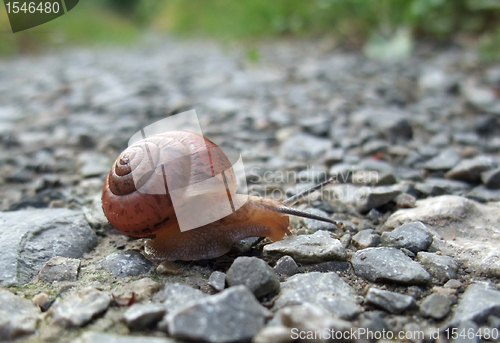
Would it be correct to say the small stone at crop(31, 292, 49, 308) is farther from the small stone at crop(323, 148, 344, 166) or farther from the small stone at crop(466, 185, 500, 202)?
the small stone at crop(466, 185, 500, 202)

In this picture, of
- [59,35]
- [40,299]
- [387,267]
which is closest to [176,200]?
[40,299]

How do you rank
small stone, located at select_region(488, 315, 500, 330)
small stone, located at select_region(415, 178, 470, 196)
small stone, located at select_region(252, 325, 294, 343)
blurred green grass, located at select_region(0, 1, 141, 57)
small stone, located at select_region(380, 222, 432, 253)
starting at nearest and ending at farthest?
small stone, located at select_region(252, 325, 294, 343), small stone, located at select_region(488, 315, 500, 330), small stone, located at select_region(380, 222, 432, 253), small stone, located at select_region(415, 178, 470, 196), blurred green grass, located at select_region(0, 1, 141, 57)

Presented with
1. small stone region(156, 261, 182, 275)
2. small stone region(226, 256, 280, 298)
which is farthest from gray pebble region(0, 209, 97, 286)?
small stone region(226, 256, 280, 298)

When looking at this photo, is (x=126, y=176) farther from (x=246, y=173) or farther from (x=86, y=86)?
(x=86, y=86)

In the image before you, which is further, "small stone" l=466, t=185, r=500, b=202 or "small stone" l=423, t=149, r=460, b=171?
"small stone" l=423, t=149, r=460, b=171

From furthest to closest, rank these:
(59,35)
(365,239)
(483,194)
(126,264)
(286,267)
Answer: (59,35) < (483,194) < (365,239) < (126,264) < (286,267)

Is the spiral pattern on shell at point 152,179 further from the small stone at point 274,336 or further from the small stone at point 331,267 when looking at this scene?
the small stone at point 274,336

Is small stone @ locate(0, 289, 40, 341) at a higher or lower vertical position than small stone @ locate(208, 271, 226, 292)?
higher

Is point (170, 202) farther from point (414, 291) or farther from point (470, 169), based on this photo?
point (470, 169)
